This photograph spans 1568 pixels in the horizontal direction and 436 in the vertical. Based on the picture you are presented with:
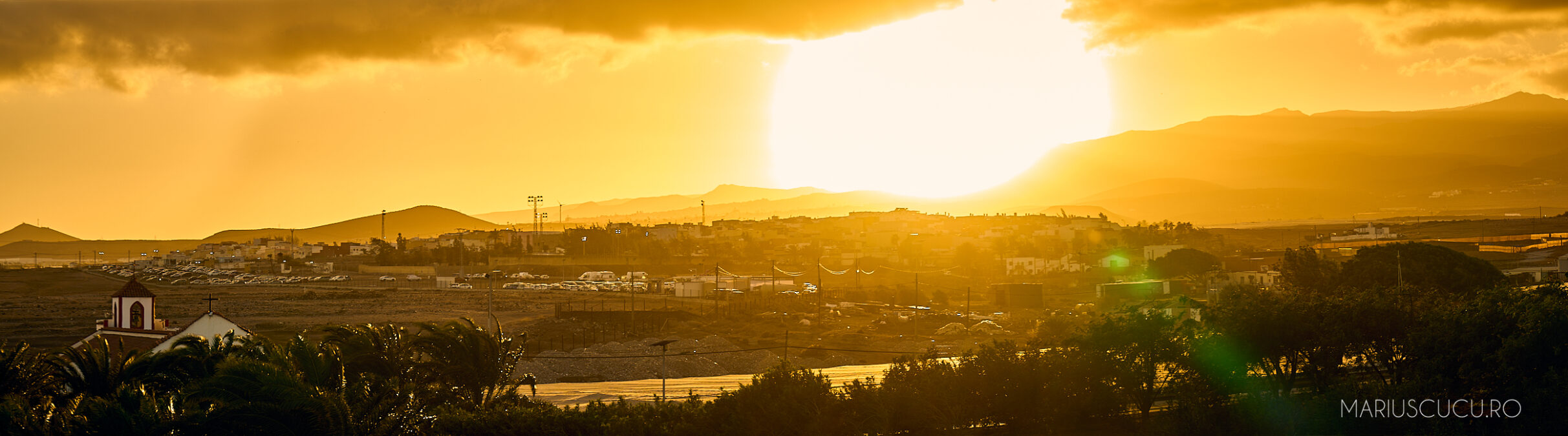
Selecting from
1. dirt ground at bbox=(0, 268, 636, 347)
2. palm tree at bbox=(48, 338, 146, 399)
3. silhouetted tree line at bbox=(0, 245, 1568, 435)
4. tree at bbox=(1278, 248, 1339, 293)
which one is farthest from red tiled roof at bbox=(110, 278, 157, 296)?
tree at bbox=(1278, 248, 1339, 293)

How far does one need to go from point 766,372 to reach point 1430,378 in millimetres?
14521

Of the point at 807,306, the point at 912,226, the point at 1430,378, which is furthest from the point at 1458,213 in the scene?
the point at 1430,378

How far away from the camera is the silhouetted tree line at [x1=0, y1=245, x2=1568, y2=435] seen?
54.9ft

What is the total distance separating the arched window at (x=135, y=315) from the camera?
29359mm

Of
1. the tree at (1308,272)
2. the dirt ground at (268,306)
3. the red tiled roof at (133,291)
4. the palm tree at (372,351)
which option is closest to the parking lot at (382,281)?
the dirt ground at (268,306)

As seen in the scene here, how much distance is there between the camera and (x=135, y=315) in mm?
29516

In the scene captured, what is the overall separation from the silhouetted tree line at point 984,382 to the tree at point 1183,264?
43.5 m

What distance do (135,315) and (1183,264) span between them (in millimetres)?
65262

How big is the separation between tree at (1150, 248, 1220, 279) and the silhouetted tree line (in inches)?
1711

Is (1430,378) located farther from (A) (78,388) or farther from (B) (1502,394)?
(A) (78,388)

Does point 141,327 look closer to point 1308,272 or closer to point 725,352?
point 725,352

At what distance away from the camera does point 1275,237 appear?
117750 millimetres

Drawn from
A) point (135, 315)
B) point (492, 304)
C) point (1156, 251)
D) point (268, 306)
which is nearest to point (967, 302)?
point (1156, 251)

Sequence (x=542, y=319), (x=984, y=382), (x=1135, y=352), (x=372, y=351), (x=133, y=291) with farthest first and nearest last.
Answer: (x=542, y=319), (x=133, y=291), (x=1135, y=352), (x=984, y=382), (x=372, y=351)
